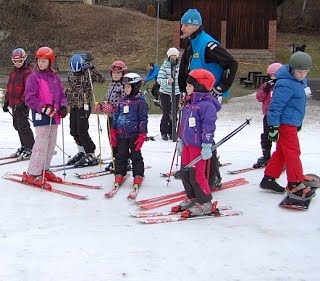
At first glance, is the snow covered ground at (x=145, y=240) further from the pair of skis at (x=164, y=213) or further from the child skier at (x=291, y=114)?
the child skier at (x=291, y=114)

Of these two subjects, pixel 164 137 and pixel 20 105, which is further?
pixel 164 137

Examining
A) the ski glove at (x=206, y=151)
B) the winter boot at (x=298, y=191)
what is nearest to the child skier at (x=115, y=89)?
the ski glove at (x=206, y=151)

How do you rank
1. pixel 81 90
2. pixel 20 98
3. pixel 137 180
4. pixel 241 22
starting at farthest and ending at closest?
1. pixel 241 22
2. pixel 20 98
3. pixel 81 90
4. pixel 137 180

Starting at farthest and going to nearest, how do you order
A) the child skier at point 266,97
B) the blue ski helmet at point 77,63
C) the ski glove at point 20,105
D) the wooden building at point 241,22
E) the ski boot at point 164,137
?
the wooden building at point 241,22, the ski boot at point 164,137, the ski glove at point 20,105, the child skier at point 266,97, the blue ski helmet at point 77,63

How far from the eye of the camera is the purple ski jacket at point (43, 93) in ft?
20.0

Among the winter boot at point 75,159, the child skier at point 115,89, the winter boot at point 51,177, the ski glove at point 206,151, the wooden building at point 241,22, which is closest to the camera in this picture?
the ski glove at point 206,151

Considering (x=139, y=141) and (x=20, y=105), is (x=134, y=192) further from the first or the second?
(x=20, y=105)

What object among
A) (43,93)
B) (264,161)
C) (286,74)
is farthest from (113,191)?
(264,161)

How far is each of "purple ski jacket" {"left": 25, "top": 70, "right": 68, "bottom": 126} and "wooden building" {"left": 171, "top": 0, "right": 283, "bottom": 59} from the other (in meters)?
22.8

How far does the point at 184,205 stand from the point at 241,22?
25450 millimetres

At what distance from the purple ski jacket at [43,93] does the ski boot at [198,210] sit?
213 centimetres

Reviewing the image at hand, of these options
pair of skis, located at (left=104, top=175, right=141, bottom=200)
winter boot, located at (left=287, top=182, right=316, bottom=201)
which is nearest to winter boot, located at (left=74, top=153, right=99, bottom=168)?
pair of skis, located at (left=104, top=175, right=141, bottom=200)

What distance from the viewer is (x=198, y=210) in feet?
16.8

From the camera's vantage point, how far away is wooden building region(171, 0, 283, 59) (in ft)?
94.5
